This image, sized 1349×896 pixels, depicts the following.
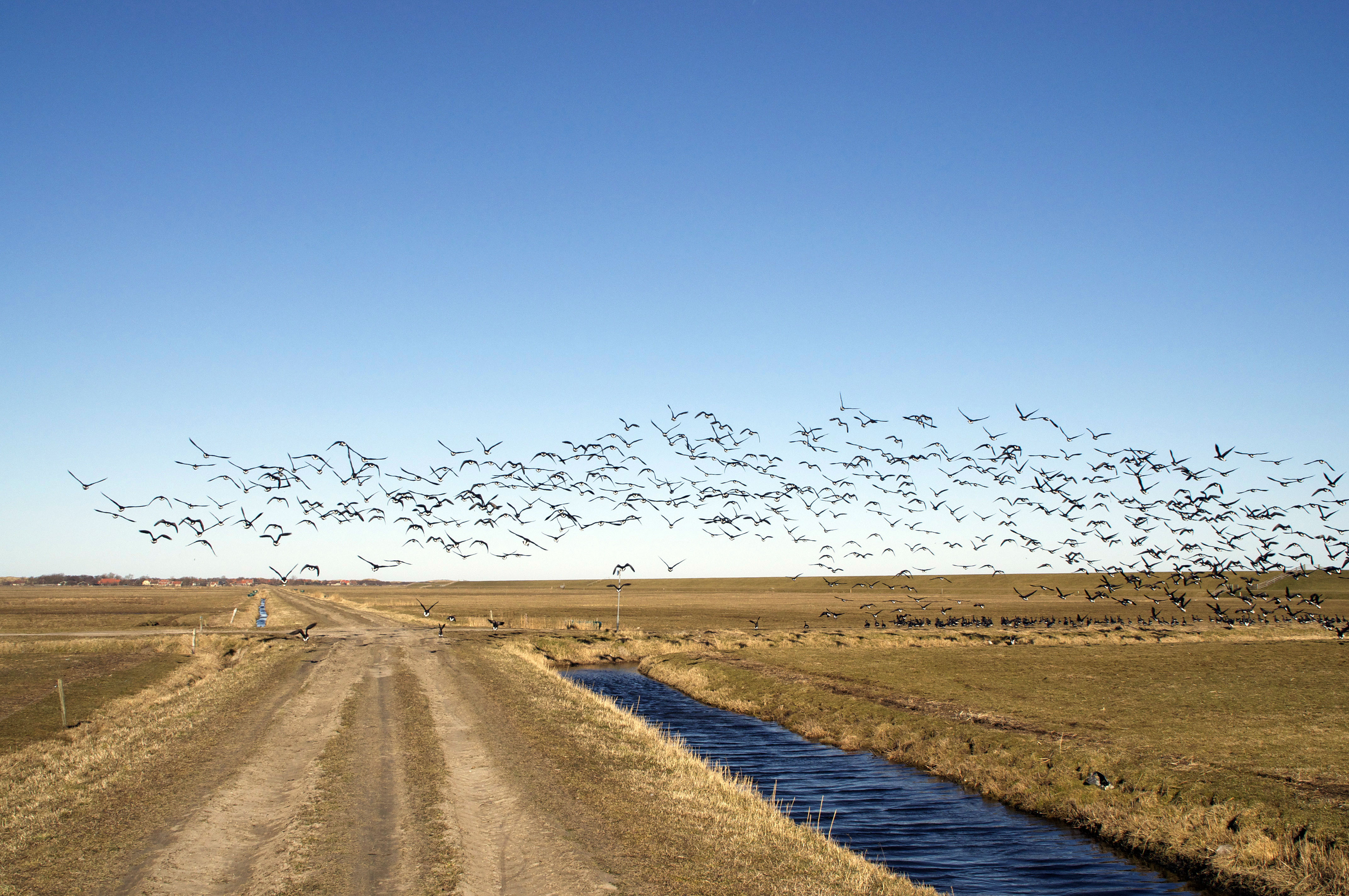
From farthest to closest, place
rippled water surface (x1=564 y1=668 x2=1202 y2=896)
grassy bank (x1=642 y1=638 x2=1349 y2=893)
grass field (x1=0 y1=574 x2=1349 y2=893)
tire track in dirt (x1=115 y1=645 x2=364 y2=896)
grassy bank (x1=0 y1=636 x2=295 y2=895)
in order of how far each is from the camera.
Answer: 1. grass field (x1=0 y1=574 x2=1349 y2=893)
2. grassy bank (x1=642 y1=638 x2=1349 y2=893)
3. rippled water surface (x1=564 y1=668 x2=1202 y2=896)
4. grassy bank (x1=0 y1=636 x2=295 y2=895)
5. tire track in dirt (x1=115 y1=645 x2=364 y2=896)

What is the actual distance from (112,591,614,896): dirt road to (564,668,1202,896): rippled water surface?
28.9 ft

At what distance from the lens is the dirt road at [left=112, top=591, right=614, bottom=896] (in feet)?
43.2

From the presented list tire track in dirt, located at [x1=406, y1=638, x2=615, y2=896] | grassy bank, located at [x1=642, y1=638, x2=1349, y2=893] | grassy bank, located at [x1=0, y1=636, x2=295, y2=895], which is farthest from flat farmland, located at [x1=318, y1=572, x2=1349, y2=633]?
grassy bank, located at [x1=0, y1=636, x2=295, y2=895]

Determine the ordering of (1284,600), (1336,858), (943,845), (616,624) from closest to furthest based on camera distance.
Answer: (1336,858) < (943,845) < (616,624) < (1284,600)

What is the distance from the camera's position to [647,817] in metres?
17.4

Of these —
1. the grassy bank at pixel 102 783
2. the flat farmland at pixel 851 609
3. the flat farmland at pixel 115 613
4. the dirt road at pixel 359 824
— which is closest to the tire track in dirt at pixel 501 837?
the dirt road at pixel 359 824

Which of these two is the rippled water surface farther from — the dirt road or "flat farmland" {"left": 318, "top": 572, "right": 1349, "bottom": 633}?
"flat farmland" {"left": 318, "top": 572, "right": 1349, "bottom": 633}

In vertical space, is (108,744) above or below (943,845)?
above

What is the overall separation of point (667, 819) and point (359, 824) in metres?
6.37

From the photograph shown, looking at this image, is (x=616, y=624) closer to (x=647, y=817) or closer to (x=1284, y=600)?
(x=647, y=817)

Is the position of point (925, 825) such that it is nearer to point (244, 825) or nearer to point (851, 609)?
Answer: point (244, 825)

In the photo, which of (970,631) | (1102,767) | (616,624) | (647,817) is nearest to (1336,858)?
(1102,767)

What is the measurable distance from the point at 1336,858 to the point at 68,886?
77.4 feet

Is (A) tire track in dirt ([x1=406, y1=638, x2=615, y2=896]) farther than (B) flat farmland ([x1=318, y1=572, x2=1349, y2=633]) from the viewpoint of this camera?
No
